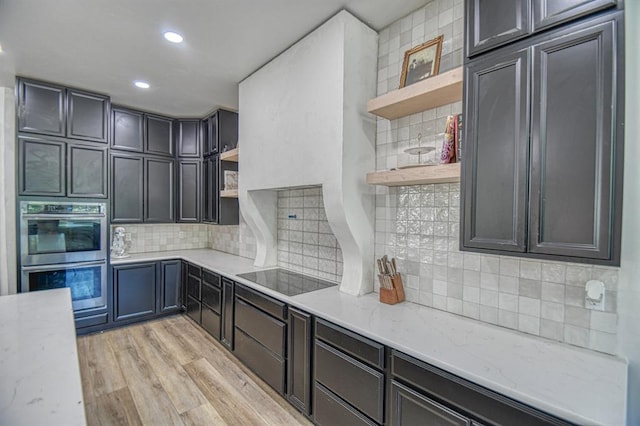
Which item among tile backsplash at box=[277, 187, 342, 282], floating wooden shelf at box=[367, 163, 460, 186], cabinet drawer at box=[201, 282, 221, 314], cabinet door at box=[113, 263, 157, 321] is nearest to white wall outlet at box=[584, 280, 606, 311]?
floating wooden shelf at box=[367, 163, 460, 186]

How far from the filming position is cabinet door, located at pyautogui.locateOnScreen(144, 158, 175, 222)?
4.00 meters

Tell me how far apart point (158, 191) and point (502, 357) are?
4251 mm

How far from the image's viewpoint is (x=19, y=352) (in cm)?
129

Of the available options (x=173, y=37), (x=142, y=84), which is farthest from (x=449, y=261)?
(x=142, y=84)

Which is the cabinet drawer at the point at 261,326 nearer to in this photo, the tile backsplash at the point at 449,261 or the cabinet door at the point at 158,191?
the tile backsplash at the point at 449,261

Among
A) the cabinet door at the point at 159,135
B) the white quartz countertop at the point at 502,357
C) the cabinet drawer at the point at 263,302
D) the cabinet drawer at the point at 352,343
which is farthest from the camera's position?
the cabinet door at the point at 159,135

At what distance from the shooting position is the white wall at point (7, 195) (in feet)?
9.37

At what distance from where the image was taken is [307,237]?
2.94 metres

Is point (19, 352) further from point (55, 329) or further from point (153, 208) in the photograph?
point (153, 208)

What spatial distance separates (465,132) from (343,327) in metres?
1.28

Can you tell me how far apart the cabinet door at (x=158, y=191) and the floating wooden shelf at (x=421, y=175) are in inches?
129

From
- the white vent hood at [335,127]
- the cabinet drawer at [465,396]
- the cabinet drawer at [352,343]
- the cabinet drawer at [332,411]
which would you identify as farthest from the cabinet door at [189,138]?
the cabinet drawer at [465,396]

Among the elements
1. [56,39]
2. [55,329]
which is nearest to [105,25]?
[56,39]

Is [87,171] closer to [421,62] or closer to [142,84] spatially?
[142,84]
